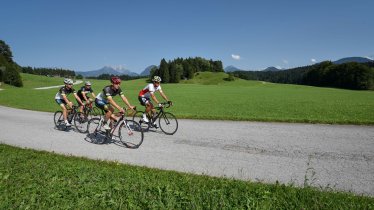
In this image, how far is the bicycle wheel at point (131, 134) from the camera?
31.7ft

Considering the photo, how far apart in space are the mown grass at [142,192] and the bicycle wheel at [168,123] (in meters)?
5.10

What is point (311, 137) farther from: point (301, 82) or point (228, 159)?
point (301, 82)

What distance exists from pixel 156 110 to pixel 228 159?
16.4 feet

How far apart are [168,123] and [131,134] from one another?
2.43 m

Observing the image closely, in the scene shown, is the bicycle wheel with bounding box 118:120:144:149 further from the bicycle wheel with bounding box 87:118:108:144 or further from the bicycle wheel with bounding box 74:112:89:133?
the bicycle wheel with bounding box 74:112:89:133

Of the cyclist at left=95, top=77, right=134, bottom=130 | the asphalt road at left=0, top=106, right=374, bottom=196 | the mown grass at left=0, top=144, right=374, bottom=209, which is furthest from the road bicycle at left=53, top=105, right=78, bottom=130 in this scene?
the mown grass at left=0, top=144, right=374, bottom=209

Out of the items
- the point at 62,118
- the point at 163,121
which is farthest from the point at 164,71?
the point at 163,121

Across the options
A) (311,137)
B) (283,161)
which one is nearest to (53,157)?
(283,161)

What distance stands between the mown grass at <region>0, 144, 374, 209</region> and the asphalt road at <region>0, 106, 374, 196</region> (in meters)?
0.71

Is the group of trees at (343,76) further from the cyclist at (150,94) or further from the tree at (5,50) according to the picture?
the tree at (5,50)

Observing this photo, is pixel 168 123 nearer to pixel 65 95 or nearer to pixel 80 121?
pixel 80 121

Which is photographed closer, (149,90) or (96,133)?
(96,133)

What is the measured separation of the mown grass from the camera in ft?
15.7

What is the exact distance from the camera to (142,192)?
17.1ft
